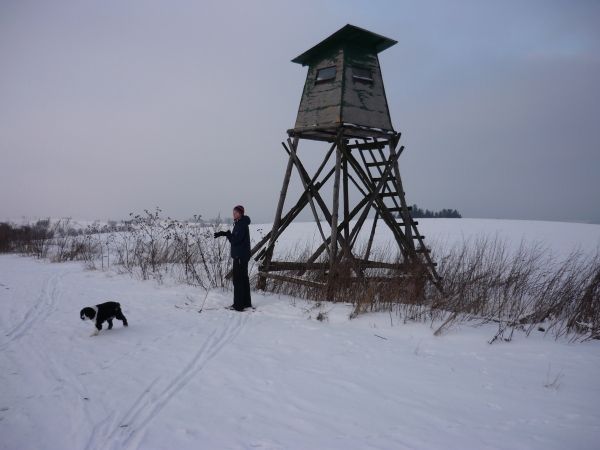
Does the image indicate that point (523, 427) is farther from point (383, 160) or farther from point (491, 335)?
point (383, 160)

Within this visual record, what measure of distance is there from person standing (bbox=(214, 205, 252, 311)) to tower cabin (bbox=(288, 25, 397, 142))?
9.66 ft

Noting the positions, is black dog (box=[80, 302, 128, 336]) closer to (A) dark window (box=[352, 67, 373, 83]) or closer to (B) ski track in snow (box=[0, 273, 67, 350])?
(B) ski track in snow (box=[0, 273, 67, 350])

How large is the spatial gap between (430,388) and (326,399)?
1.19 m

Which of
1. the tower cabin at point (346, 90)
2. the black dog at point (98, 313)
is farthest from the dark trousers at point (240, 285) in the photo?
the tower cabin at point (346, 90)

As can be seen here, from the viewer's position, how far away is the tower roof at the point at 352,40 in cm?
841

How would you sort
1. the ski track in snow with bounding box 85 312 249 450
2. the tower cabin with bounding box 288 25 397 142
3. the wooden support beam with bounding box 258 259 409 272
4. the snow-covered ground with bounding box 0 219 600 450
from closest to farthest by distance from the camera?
the ski track in snow with bounding box 85 312 249 450 < the snow-covered ground with bounding box 0 219 600 450 < the tower cabin with bounding box 288 25 397 142 < the wooden support beam with bounding box 258 259 409 272

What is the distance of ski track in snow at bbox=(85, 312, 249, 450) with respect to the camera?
286cm

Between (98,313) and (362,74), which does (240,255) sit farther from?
(362,74)

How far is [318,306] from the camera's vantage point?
717 centimetres

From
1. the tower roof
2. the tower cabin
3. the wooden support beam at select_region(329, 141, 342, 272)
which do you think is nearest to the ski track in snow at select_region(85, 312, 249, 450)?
the wooden support beam at select_region(329, 141, 342, 272)

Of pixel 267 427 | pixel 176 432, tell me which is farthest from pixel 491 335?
pixel 176 432

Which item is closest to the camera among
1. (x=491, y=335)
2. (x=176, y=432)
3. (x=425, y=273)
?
(x=176, y=432)

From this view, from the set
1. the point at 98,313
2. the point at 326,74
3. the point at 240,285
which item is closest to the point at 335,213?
the point at 240,285

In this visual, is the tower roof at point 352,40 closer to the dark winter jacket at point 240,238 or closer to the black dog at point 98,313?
the dark winter jacket at point 240,238
